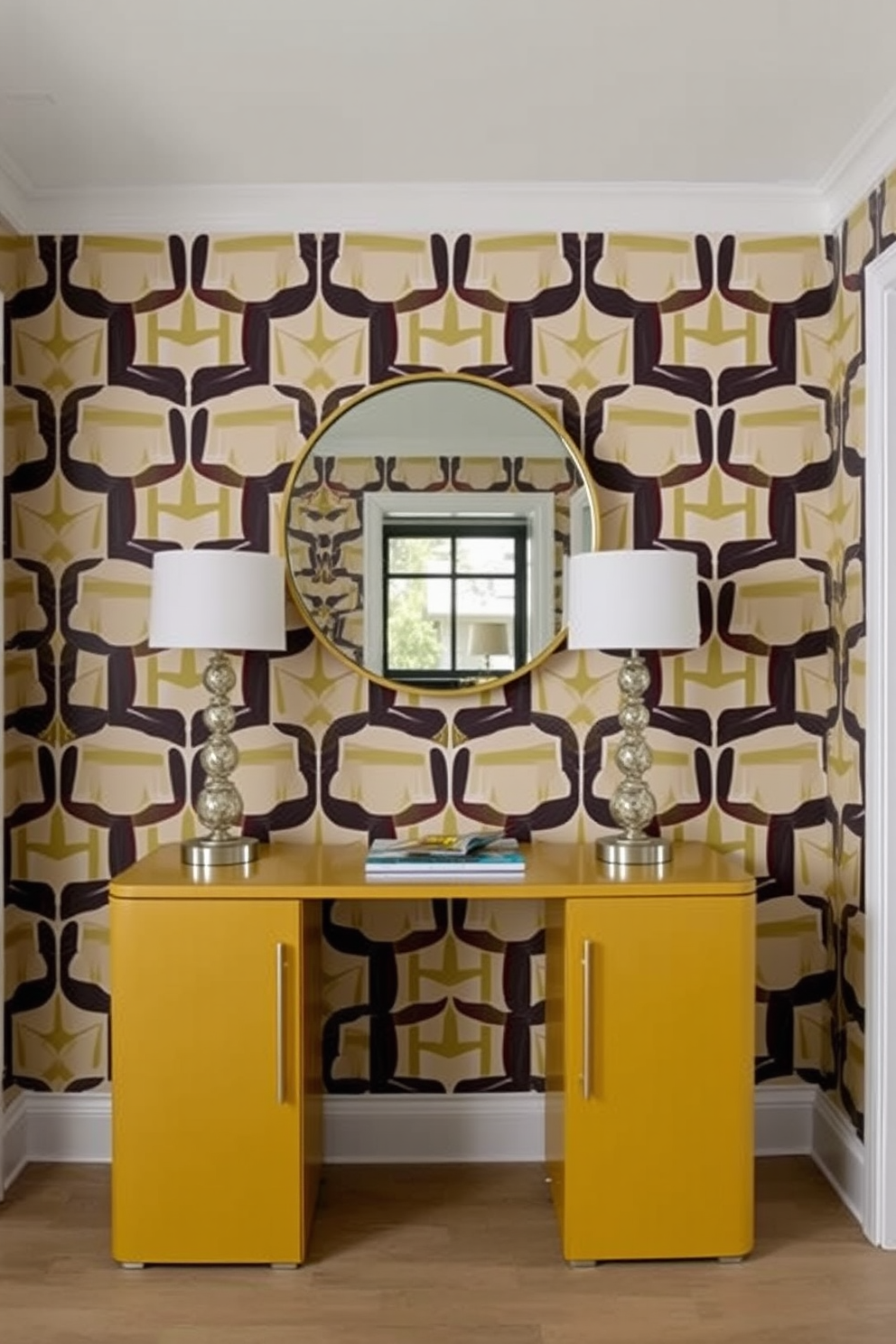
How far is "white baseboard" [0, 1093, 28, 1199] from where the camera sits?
10.8 feet

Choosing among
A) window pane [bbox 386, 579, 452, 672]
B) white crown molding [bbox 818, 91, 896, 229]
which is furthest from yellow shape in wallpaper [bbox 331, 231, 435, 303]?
white crown molding [bbox 818, 91, 896, 229]

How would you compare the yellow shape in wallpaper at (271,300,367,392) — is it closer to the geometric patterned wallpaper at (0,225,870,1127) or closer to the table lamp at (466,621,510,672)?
the geometric patterned wallpaper at (0,225,870,1127)

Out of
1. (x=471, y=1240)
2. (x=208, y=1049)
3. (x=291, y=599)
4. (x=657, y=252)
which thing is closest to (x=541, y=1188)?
(x=471, y=1240)

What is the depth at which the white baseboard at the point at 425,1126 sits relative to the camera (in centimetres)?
347

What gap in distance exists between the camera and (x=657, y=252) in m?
3.46

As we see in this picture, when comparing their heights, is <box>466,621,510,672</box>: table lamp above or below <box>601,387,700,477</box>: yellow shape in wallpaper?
below

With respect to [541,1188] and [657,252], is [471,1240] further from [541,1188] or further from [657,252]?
[657,252]

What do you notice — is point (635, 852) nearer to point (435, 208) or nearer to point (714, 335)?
point (714, 335)

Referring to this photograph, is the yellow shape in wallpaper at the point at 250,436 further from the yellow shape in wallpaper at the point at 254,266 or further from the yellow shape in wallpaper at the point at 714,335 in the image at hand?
the yellow shape in wallpaper at the point at 714,335

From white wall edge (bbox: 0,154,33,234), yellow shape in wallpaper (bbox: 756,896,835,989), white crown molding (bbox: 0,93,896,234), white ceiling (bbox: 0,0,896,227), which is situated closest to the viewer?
white ceiling (bbox: 0,0,896,227)

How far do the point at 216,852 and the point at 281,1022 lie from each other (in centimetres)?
45

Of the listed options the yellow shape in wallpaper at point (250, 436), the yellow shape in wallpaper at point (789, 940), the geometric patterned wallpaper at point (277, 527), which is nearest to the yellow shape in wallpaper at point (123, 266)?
the geometric patterned wallpaper at point (277, 527)

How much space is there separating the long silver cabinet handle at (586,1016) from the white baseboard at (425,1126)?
2.18ft

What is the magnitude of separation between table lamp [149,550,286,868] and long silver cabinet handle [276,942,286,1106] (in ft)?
1.12
